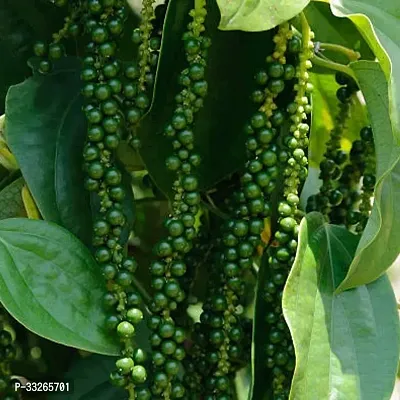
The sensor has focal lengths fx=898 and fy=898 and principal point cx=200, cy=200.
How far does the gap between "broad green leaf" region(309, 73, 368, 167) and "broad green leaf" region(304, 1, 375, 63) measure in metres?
0.05

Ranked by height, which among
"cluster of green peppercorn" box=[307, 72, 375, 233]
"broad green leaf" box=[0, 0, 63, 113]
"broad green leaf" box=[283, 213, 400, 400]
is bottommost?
"broad green leaf" box=[283, 213, 400, 400]

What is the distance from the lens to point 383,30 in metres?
0.66

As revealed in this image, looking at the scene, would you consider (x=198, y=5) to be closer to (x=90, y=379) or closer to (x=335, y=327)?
(x=335, y=327)

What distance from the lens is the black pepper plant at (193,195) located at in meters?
0.62

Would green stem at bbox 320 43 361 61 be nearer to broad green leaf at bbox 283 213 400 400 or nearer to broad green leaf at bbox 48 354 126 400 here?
Answer: broad green leaf at bbox 283 213 400 400

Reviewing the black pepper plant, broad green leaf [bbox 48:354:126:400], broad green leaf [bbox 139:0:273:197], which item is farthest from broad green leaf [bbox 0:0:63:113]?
broad green leaf [bbox 48:354:126:400]

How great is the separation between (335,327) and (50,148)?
0.82 feet

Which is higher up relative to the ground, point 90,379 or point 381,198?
point 381,198

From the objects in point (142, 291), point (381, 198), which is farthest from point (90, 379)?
point (381, 198)

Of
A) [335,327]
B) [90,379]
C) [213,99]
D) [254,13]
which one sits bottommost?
[90,379]

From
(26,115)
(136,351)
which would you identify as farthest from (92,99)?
(136,351)

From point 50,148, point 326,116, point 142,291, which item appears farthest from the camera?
point 326,116

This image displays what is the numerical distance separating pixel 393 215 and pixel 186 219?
0.15 meters

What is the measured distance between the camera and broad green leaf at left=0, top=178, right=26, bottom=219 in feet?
2.34
